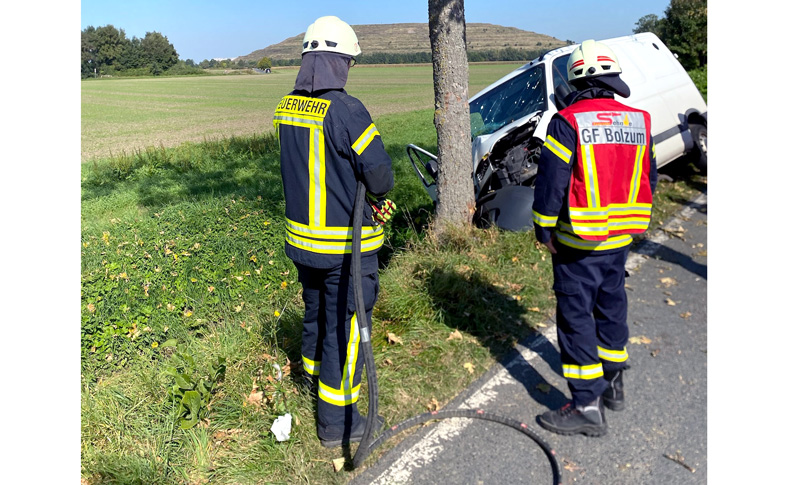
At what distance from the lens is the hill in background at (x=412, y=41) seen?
74.9 m

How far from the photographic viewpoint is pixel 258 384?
12.9 ft

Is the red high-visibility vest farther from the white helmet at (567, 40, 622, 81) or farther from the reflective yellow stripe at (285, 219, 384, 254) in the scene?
the reflective yellow stripe at (285, 219, 384, 254)

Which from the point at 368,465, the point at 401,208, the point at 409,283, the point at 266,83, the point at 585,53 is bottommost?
the point at 368,465

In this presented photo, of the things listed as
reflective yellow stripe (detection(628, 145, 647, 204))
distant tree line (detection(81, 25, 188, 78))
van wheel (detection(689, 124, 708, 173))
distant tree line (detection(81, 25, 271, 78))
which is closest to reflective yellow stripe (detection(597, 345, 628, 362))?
reflective yellow stripe (detection(628, 145, 647, 204))

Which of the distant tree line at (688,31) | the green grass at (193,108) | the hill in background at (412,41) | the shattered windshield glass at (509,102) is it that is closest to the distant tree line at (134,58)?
the hill in background at (412,41)

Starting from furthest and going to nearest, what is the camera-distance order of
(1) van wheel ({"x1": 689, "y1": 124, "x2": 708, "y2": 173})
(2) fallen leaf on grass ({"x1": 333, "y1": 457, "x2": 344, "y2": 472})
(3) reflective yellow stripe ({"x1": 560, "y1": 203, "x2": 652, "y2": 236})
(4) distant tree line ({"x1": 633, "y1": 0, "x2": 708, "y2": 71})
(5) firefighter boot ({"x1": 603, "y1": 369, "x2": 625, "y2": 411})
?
1. (4) distant tree line ({"x1": 633, "y1": 0, "x2": 708, "y2": 71})
2. (1) van wheel ({"x1": 689, "y1": 124, "x2": 708, "y2": 173})
3. (5) firefighter boot ({"x1": 603, "y1": 369, "x2": 625, "y2": 411})
4. (3) reflective yellow stripe ({"x1": 560, "y1": 203, "x2": 652, "y2": 236})
5. (2) fallen leaf on grass ({"x1": 333, "y1": 457, "x2": 344, "y2": 472})

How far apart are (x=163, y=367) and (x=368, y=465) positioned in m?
1.85

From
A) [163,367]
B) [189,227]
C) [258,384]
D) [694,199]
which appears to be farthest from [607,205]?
[694,199]

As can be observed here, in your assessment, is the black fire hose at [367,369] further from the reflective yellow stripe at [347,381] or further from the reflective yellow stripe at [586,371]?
the reflective yellow stripe at [586,371]

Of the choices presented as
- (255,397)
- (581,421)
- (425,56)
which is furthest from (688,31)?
(425,56)

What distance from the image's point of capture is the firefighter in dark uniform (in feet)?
10.1

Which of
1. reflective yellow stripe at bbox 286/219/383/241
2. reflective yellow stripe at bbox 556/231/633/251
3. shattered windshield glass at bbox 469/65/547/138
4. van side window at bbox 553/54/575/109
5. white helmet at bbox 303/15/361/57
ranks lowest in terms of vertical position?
reflective yellow stripe at bbox 556/231/633/251

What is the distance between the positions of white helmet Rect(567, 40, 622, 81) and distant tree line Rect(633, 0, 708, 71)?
15416 millimetres

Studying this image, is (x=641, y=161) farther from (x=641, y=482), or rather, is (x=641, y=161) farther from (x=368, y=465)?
(x=368, y=465)
